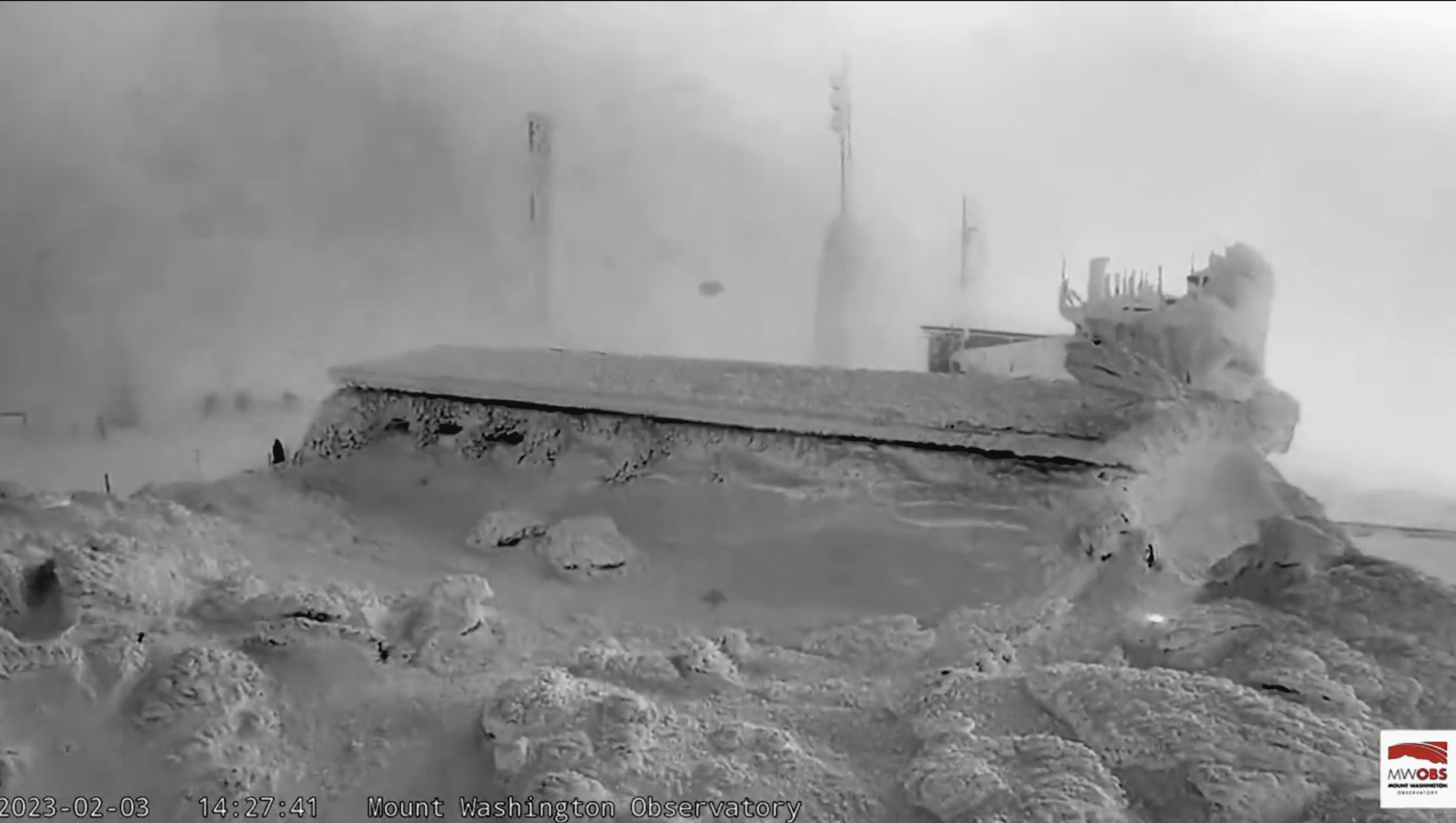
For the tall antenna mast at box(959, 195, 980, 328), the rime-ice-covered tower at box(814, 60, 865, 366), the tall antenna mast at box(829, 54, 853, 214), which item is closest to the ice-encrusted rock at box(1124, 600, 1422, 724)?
the tall antenna mast at box(959, 195, 980, 328)

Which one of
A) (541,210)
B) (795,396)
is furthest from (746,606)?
(541,210)

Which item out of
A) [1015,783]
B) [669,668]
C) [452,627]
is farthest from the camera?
[452,627]

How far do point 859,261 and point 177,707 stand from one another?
154 cm

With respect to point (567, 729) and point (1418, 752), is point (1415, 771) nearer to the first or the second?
point (1418, 752)

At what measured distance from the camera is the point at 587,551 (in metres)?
1.70

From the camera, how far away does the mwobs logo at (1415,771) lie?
1.06 metres

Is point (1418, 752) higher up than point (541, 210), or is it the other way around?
point (541, 210)

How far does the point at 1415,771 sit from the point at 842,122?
1.53 meters

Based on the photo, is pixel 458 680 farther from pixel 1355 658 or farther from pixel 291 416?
pixel 291 416

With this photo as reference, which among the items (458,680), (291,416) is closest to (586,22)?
(291,416)

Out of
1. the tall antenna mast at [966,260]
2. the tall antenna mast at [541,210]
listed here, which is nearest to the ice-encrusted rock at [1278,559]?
the tall antenna mast at [966,260]

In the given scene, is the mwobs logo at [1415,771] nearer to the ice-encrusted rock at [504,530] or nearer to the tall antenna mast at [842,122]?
the ice-encrusted rock at [504,530]

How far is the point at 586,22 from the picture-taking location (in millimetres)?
2271

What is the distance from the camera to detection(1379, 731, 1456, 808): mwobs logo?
1.06 metres
